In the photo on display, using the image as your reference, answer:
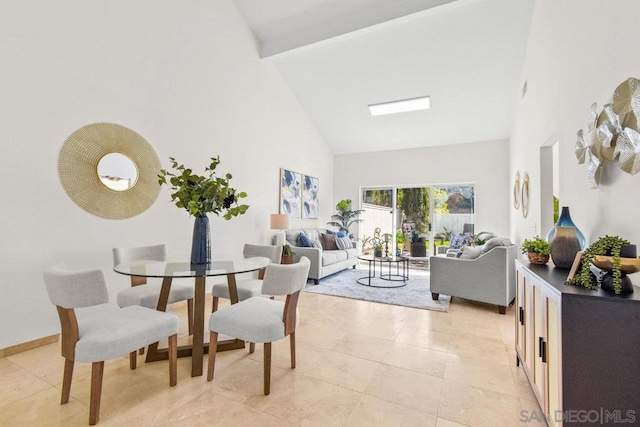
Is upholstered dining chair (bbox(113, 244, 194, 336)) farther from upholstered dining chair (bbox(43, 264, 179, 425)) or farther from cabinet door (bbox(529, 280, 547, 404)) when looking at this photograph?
cabinet door (bbox(529, 280, 547, 404))

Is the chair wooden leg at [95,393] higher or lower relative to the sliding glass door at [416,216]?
lower

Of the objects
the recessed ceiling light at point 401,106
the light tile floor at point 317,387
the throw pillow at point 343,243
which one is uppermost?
the recessed ceiling light at point 401,106

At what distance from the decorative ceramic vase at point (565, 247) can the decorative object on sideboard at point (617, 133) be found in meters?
0.34

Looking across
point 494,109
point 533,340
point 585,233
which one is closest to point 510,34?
point 494,109

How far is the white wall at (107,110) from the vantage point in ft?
7.97

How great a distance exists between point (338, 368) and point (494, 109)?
17.7 ft

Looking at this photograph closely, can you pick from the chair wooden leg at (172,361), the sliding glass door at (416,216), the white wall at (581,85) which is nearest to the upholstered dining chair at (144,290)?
Answer: the chair wooden leg at (172,361)

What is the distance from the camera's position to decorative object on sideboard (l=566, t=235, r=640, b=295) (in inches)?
48.5

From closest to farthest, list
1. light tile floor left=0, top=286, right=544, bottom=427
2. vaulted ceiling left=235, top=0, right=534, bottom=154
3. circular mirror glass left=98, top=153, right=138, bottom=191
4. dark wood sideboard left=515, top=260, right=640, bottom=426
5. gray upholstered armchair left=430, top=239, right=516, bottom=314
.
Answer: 1. dark wood sideboard left=515, top=260, right=640, bottom=426
2. light tile floor left=0, top=286, right=544, bottom=427
3. circular mirror glass left=98, top=153, right=138, bottom=191
4. gray upholstered armchair left=430, top=239, right=516, bottom=314
5. vaulted ceiling left=235, top=0, right=534, bottom=154

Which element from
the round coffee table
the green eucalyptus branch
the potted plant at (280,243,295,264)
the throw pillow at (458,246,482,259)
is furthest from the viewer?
the potted plant at (280,243,295,264)

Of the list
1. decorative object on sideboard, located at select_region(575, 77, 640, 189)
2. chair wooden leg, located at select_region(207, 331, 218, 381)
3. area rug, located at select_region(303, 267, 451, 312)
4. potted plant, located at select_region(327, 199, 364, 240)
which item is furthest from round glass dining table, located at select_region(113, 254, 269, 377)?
potted plant, located at select_region(327, 199, 364, 240)

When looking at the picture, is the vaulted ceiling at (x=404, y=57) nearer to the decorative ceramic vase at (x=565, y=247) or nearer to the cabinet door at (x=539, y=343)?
the decorative ceramic vase at (x=565, y=247)

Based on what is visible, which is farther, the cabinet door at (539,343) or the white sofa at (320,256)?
the white sofa at (320,256)

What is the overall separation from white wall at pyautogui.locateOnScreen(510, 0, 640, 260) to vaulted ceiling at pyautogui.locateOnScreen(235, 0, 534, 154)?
0.67m
